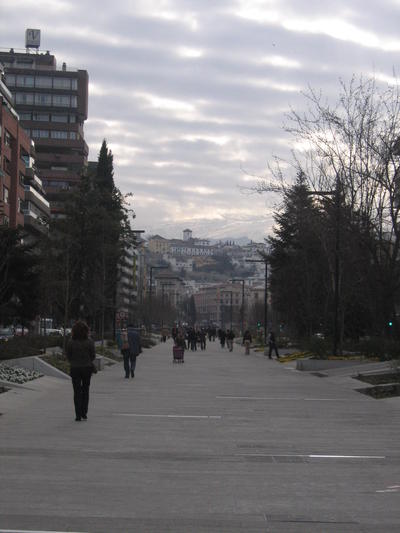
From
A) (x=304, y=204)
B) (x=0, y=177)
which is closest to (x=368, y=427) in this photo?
(x=304, y=204)

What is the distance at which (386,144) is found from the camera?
32.4 metres

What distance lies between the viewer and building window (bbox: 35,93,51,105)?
124m

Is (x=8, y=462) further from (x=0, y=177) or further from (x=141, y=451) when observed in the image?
(x=0, y=177)

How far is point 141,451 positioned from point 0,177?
Result: 62805mm

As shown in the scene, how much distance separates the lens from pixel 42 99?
123938 millimetres

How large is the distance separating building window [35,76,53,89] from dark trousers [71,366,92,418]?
112650 millimetres

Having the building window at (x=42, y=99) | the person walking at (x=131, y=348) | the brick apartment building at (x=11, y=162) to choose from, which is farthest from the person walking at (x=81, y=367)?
the building window at (x=42, y=99)

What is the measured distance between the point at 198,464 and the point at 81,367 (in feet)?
16.5

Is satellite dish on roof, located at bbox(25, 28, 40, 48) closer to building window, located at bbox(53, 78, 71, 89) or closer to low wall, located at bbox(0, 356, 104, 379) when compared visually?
building window, located at bbox(53, 78, 71, 89)

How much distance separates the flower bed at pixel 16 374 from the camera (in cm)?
2162

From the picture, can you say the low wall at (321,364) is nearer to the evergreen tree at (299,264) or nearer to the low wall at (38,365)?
the evergreen tree at (299,264)

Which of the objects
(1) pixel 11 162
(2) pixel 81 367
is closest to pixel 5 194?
(1) pixel 11 162

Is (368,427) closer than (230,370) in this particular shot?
Yes

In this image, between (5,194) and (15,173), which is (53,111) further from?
(5,194)
